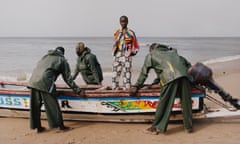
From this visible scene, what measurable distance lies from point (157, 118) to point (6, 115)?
3.39 meters

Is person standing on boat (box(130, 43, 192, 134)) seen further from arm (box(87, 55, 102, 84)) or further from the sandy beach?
arm (box(87, 55, 102, 84))

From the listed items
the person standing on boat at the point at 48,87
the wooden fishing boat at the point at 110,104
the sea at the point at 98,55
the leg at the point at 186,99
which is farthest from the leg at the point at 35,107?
the leg at the point at 186,99

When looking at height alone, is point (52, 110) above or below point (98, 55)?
above

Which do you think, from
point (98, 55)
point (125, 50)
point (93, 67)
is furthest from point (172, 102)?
point (98, 55)

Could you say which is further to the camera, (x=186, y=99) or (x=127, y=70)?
(x=127, y=70)

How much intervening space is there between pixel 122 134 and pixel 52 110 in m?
1.33

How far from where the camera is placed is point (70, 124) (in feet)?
19.5

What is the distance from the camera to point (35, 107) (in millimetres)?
5359

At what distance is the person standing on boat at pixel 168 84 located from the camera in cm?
496

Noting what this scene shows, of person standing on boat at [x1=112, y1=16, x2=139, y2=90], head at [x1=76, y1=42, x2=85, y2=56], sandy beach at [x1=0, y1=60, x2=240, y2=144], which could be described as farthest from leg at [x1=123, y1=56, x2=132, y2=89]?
head at [x1=76, y1=42, x2=85, y2=56]

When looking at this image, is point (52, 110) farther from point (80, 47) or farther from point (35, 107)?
point (80, 47)

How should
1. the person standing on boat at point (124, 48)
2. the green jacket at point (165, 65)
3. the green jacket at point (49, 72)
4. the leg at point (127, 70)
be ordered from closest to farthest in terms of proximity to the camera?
the green jacket at point (165, 65) < the green jacket at point (49, 72) < the person standing on boat at point (124, 48) < the leg at point (127, 70)

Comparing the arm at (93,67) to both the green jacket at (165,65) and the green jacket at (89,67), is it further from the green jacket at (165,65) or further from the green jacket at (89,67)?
the green jacket at (165,65)

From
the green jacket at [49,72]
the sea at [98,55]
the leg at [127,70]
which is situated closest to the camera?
the green jacket at [49,72]
